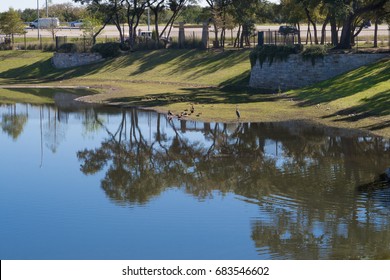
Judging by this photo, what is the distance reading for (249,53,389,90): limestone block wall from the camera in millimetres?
47312

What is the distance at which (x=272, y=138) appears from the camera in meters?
33.6

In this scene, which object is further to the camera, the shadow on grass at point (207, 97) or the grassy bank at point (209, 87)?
the shadow on grass at point (207, 97)

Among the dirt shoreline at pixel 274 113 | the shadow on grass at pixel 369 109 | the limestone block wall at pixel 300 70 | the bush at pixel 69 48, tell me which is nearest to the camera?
the dirt shoreline at pixel 274 113

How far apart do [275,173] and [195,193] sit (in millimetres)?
3547

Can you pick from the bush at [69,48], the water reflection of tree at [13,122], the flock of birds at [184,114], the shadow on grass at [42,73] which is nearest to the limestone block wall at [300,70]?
the flock of birds at [184,114]

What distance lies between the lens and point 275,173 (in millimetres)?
26281

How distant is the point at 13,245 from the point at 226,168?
34.1 ft

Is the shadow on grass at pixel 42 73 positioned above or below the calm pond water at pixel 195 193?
above

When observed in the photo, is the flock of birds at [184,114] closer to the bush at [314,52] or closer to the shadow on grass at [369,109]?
the shadow on grass at [369,109]

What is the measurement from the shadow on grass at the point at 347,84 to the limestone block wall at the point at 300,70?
133 centimetres

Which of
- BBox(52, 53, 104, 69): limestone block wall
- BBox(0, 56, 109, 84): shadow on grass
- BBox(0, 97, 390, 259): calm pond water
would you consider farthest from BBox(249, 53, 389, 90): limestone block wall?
BBox(52, 53, 104, 69): limestone block wall

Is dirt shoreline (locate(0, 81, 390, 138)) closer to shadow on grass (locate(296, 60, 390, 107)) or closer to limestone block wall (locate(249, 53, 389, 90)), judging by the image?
shadow on grass (locate(296, 60, 390, 107))

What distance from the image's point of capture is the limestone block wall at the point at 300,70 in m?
47.3

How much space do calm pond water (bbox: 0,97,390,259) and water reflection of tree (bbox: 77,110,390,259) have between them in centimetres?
4
